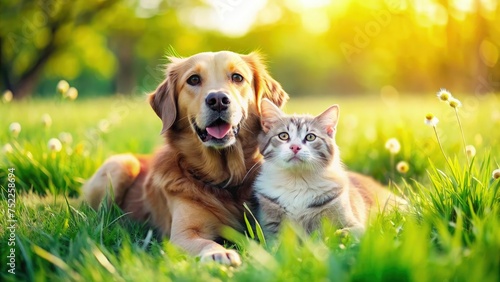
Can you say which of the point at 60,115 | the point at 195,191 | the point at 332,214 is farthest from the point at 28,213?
the point at 60,115

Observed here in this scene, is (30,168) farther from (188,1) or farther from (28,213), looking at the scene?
(188,1)

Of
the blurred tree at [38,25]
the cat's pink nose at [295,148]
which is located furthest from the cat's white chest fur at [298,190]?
the blurred tree at [38,25]

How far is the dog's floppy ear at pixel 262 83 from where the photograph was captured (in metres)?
4.43

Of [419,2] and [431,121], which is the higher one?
[419,2]

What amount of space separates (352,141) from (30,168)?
407 cm

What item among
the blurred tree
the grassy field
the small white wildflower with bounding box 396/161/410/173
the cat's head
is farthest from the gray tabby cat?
the blurred tree

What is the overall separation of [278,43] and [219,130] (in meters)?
31.6

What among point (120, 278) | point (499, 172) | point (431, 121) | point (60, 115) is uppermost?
point (431, 121)

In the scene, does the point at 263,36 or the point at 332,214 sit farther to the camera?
the point at 263,36

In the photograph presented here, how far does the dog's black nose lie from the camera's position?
148 inches

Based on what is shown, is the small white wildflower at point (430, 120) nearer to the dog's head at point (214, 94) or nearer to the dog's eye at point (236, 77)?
the dog's head at point (214, 94)

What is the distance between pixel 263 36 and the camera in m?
33.7

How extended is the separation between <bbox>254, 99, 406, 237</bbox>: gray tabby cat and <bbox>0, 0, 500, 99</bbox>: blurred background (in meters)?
2.80

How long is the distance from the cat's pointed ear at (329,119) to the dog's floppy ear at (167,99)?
1.13 m
